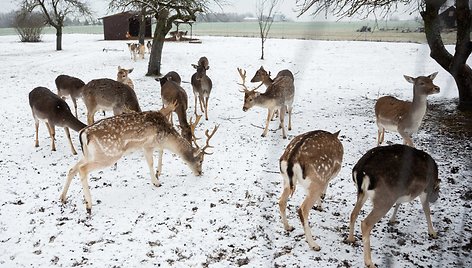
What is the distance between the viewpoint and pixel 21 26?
3328 centimetres

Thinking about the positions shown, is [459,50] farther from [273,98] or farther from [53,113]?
[53,113]

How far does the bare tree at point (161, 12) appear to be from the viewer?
558 inches

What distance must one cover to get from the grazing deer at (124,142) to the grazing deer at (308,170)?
1.90 metres

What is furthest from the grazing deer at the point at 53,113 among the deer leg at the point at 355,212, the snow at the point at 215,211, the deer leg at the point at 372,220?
the deer leg at the point at 372,220

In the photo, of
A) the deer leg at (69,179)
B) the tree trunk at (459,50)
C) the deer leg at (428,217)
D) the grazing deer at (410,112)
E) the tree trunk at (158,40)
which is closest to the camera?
the deer leg at (428,217)

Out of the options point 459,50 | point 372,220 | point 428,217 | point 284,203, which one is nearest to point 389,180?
point 372,220

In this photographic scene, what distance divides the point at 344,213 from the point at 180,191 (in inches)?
89.3

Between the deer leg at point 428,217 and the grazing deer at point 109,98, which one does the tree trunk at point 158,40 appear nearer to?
the grazing deer at point 109,98

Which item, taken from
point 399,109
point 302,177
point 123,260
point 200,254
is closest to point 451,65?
point 399,109

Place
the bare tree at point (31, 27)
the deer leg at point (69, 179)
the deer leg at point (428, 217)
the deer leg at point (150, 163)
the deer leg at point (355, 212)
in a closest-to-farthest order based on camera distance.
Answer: the deer leg at point (355, 212) < the deer leg at point (428, 217) < the deer leg at point (69, 179) < the deer leg at point (150, 163) < the bare tree at point (31, 27)

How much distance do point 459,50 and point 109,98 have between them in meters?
7.58

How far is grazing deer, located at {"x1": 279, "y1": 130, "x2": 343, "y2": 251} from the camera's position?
4.13 metres

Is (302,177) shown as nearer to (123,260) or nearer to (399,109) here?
(123,260)

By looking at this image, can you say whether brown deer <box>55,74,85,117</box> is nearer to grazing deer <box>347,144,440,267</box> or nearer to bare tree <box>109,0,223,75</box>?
bare tree <box>109,0,223,75</box>
